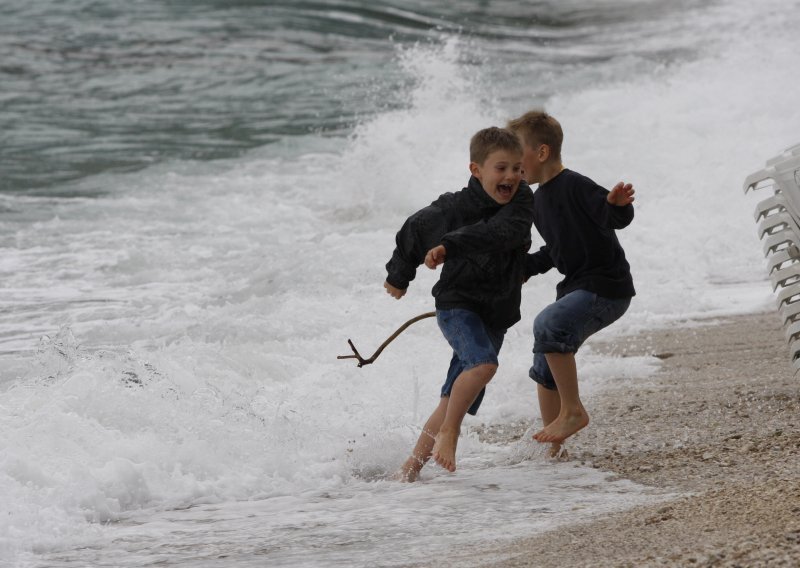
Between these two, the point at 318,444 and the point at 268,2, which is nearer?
the point at 318,444

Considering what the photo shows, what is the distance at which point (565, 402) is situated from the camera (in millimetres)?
4461

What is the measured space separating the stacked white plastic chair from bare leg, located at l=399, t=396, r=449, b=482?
4.14 ft

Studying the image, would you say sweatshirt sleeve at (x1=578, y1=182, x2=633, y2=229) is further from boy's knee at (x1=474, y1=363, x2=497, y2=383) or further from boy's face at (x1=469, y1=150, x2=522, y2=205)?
boy's knee at (x1=474, y1=363, x2=497, y2=383)

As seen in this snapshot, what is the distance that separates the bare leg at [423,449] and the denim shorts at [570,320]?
1.42 feet

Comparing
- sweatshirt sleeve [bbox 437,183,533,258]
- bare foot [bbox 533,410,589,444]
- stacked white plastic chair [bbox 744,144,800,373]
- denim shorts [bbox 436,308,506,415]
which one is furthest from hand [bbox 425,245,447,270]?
stacked white plastic chair [bbox 744,144,800,373]

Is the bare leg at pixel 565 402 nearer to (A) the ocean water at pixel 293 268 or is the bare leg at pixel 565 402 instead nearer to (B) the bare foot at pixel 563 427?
(B) the bare foot at pixel 563 427

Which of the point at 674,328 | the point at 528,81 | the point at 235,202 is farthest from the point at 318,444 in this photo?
the point at 528,81

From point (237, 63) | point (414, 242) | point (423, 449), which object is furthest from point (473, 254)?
point (237, 63)

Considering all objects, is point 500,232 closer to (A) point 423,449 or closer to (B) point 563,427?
(B) point 563,427

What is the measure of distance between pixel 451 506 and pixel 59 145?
44.7ft

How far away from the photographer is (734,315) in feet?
23.8

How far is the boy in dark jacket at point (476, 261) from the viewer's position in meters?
4.39

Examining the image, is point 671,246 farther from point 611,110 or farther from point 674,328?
point 611,110

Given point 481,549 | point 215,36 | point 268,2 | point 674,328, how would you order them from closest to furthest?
point 481,549
point 674,328
point 215,36
point 268,2
